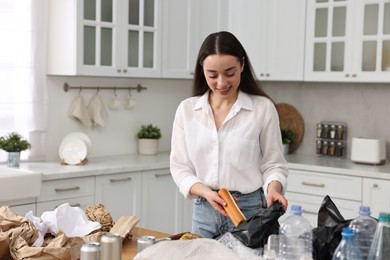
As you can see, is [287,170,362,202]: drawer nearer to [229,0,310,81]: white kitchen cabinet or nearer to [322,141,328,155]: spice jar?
[322,141,328,155]: spice jar

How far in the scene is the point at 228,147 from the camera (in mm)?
2746

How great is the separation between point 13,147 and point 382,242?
2.92m

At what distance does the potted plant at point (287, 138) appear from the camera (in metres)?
5.33

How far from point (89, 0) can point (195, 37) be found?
1082 mm

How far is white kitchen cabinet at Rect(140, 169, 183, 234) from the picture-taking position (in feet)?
15.4

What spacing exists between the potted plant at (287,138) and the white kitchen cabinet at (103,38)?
120 centimetres

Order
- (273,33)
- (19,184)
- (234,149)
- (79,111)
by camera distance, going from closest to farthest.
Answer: (234,149) → (19,184) → (79,111) → (273,33)

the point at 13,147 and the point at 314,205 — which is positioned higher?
the point at 13,147

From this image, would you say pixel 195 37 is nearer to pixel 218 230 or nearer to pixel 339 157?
pixel 339 157

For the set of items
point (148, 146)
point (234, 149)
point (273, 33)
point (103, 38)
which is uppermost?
point (273, 33)

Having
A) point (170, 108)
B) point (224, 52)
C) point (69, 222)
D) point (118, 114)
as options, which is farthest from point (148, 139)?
point (69, 222)

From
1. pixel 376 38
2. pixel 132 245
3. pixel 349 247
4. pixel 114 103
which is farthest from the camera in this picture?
pixel 114 103

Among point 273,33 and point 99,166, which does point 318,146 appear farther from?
point 99,166

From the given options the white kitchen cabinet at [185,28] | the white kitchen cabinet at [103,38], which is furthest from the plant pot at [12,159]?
the white kitchen cabinet at [185,28]
